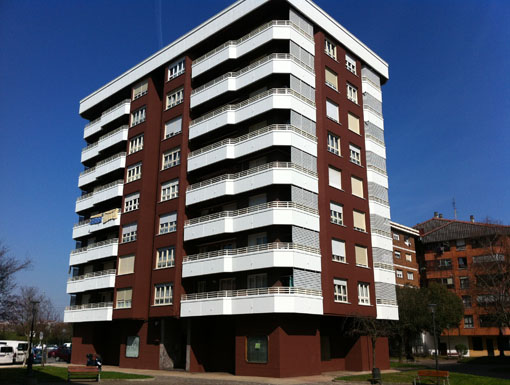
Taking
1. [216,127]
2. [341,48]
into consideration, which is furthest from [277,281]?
[341,48]

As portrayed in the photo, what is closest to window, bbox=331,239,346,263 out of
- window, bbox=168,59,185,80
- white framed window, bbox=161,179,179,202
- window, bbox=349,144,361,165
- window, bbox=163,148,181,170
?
window, bbox=349,144,361,165

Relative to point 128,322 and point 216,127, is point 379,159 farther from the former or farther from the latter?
point 128,322

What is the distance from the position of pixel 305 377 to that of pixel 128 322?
59.0ft

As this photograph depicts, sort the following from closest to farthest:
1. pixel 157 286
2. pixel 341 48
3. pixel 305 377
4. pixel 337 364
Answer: pixel 305 377 → pixel 337 364 → pixel 157 286 → pixel 341 48

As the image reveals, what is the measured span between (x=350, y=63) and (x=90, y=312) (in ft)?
106

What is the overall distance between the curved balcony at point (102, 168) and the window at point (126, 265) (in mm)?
9293

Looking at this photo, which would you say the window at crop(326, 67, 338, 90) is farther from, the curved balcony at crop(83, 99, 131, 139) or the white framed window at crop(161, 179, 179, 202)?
the curved balcony at crop(83, 99, 131, 139)

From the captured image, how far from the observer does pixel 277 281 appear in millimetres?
32156

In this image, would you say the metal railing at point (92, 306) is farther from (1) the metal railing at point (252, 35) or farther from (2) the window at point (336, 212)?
(1) the metal railing at point (252, 35)

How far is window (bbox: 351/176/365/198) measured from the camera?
3906 centimetres

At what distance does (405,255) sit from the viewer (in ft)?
238

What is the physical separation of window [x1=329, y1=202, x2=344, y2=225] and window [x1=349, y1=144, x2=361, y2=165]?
4966 mm

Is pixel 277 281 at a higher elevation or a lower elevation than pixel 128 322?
higher

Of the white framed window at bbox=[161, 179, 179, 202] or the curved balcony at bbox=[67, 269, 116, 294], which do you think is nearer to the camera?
the white framed window at bbox=[161, 179, 179, 202]
